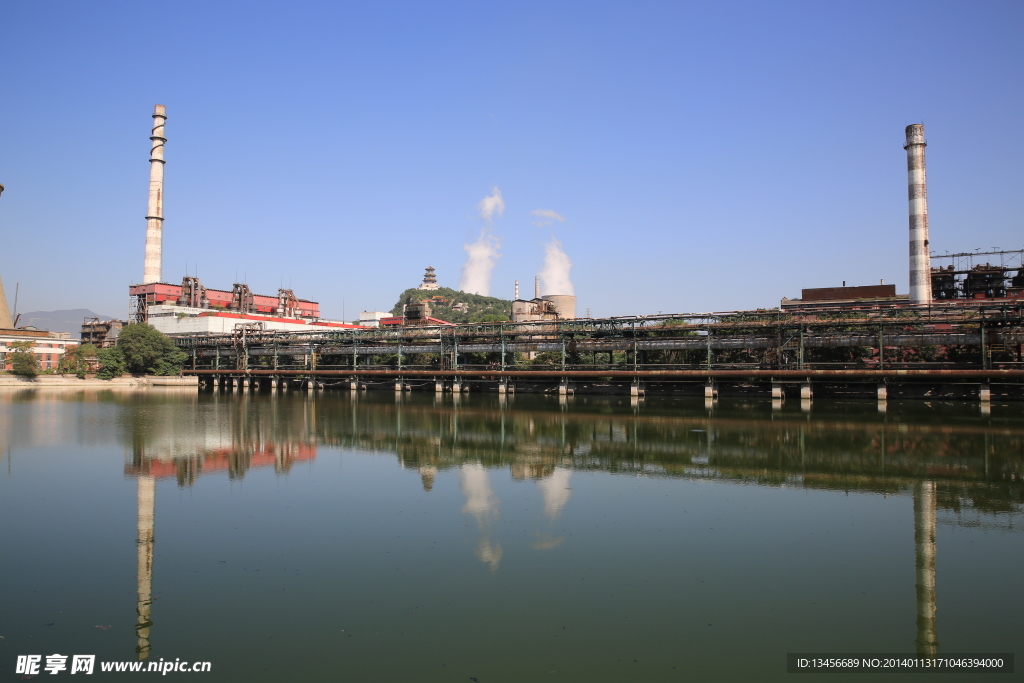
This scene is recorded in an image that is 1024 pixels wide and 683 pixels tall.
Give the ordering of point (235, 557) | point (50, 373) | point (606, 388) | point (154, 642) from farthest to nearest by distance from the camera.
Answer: point (50, 373), point (606, 388), point (235, 557), point (154, 642)

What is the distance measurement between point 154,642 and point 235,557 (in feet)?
9.26

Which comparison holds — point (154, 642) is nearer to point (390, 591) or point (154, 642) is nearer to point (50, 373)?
point (390, 591)

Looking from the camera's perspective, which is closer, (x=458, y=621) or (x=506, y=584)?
(x=458, y=621)

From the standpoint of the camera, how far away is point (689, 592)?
8078 millimetres

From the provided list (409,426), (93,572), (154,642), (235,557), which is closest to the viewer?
(154,642)

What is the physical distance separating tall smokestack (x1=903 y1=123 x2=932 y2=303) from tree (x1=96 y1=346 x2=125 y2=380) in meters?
77.3

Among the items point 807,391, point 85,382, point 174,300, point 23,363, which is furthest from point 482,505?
point 174,300

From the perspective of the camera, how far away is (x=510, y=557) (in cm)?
942

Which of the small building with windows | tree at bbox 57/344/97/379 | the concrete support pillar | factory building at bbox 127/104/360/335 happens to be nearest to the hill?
factory building at bbox 127/104/360/335

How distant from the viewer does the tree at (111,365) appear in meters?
63.7

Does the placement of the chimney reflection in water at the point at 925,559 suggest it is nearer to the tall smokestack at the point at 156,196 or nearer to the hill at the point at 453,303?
the tall smokestack at the point at 156,196

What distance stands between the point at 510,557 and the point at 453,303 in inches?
6340

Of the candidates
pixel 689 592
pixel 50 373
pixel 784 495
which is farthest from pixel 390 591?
pixel 50 373

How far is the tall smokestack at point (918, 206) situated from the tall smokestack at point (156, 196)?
257ft
